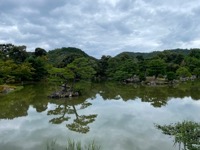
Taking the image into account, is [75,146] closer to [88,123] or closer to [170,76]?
[88,123]

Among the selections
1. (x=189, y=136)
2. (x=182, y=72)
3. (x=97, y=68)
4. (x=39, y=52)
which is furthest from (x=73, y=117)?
(x=39, y=52)

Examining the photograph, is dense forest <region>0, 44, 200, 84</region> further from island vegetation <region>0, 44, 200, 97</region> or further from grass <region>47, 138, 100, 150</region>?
grass <region>47, 138, 100, 150</region>

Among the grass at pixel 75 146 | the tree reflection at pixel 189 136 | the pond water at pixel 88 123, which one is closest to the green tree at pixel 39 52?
the pond water at pixel 88 123

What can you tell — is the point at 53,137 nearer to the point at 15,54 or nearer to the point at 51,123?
the point at 51,123

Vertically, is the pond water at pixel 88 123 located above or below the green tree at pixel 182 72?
below

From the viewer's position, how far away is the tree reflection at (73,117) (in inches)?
431

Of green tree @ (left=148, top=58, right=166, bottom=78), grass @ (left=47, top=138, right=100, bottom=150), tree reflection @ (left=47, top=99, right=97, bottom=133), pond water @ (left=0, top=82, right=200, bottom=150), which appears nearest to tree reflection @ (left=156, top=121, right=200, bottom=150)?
pond water @ (left=0, top=82, right=200, bottom=150)

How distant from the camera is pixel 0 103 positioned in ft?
58.0

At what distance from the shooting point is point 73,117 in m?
13.0

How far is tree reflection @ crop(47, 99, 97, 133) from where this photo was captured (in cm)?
1094

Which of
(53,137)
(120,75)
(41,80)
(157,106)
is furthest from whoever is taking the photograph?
(41,80)

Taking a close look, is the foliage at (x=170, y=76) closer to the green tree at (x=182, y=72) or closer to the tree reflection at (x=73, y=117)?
the green tree at (x=182, y=72)

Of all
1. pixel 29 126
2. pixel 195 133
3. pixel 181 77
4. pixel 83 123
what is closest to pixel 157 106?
pixel 83 123

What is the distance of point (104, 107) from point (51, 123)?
4747 mm
